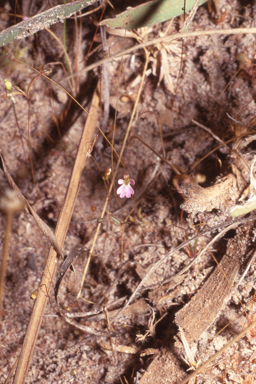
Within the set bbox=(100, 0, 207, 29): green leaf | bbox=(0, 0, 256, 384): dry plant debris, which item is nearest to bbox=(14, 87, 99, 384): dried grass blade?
bbox=(0, 0, 256, 384): dry plant debris

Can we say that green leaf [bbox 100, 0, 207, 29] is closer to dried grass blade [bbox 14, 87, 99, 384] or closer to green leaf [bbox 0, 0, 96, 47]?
green leaf [bbox 0, 0, 96, 47]

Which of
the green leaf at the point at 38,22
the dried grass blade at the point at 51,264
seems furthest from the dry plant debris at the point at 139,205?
the green leaf at the point at 38,22

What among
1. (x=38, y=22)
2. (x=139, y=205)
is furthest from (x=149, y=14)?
(x=139, y=205)

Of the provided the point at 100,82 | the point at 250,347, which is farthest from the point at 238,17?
the point at 250,347

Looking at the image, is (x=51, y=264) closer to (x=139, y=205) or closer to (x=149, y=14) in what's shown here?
(x=139, y=205)

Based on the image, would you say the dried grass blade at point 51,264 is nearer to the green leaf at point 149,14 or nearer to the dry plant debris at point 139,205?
the dry plant debris at point 139,205

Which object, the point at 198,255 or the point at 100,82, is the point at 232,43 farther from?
the point at 198,255
